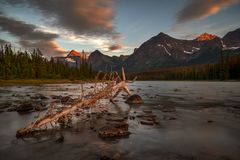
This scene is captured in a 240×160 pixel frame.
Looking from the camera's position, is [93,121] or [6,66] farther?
[6,66]

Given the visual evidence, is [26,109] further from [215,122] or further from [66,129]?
[215,122]

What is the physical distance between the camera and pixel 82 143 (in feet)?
32.1

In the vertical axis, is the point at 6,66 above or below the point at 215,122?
above

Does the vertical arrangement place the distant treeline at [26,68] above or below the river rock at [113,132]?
above

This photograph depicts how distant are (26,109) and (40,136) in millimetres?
9298

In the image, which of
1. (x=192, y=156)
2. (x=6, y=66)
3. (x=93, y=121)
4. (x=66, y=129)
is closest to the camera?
(x=192, y=156)

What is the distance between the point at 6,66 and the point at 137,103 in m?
76.7

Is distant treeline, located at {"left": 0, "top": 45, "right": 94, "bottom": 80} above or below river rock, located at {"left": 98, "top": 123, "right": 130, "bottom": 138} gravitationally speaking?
above

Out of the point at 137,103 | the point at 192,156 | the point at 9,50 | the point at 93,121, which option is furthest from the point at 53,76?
the point at 192,156

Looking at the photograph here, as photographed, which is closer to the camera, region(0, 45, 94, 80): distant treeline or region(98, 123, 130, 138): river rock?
region(98, 123, 130, 138): river rock

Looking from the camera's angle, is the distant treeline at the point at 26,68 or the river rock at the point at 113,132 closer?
the river rock at the point at 113,132

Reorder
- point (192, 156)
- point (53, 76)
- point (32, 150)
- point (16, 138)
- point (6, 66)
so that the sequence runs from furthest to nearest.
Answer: point (53, 76) → point (6, 66) → point (16, 138) → point (32, 150) → point (192, 156)

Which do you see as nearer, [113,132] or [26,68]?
[113,132]

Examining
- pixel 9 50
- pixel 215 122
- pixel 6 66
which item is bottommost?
pixel 215 122
